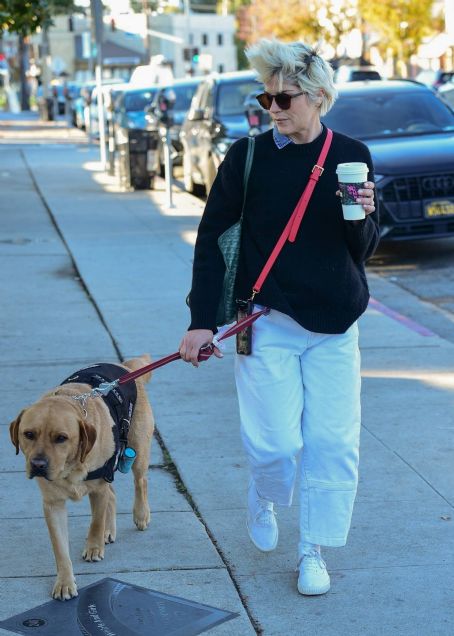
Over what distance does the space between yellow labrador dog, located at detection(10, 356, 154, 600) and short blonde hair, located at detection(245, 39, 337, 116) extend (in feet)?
4.42

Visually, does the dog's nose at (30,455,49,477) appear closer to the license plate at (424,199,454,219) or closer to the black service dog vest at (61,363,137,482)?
the black service dog vest at (61,363,137,482)

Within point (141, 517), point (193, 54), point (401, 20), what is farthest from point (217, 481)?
point (193, 54)

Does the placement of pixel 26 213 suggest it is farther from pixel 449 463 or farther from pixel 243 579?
pixel 243 579

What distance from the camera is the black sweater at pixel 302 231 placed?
13.6 feet

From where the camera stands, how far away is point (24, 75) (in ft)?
252

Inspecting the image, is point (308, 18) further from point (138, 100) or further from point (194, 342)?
point (194, 342)

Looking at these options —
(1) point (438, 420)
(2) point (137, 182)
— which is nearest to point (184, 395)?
(1) point (438, 420)

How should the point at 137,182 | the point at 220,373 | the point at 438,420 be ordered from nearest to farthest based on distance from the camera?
1. the point at 438,420
2. the point at 220,373
3. the point at 137,182

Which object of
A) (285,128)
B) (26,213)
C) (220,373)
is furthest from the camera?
(26,213)

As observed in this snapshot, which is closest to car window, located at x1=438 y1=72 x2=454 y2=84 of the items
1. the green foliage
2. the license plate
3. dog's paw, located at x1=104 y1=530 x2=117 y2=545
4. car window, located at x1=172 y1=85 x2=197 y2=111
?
car window, located at x1=172 y1=85 x2=197 y2=111

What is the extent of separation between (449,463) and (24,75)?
74.4m

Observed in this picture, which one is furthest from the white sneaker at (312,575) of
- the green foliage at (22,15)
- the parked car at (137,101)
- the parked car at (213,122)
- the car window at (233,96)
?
the parked car at (137,101)

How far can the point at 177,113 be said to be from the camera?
2331cm

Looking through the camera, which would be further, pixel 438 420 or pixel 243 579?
pixel 438 420
